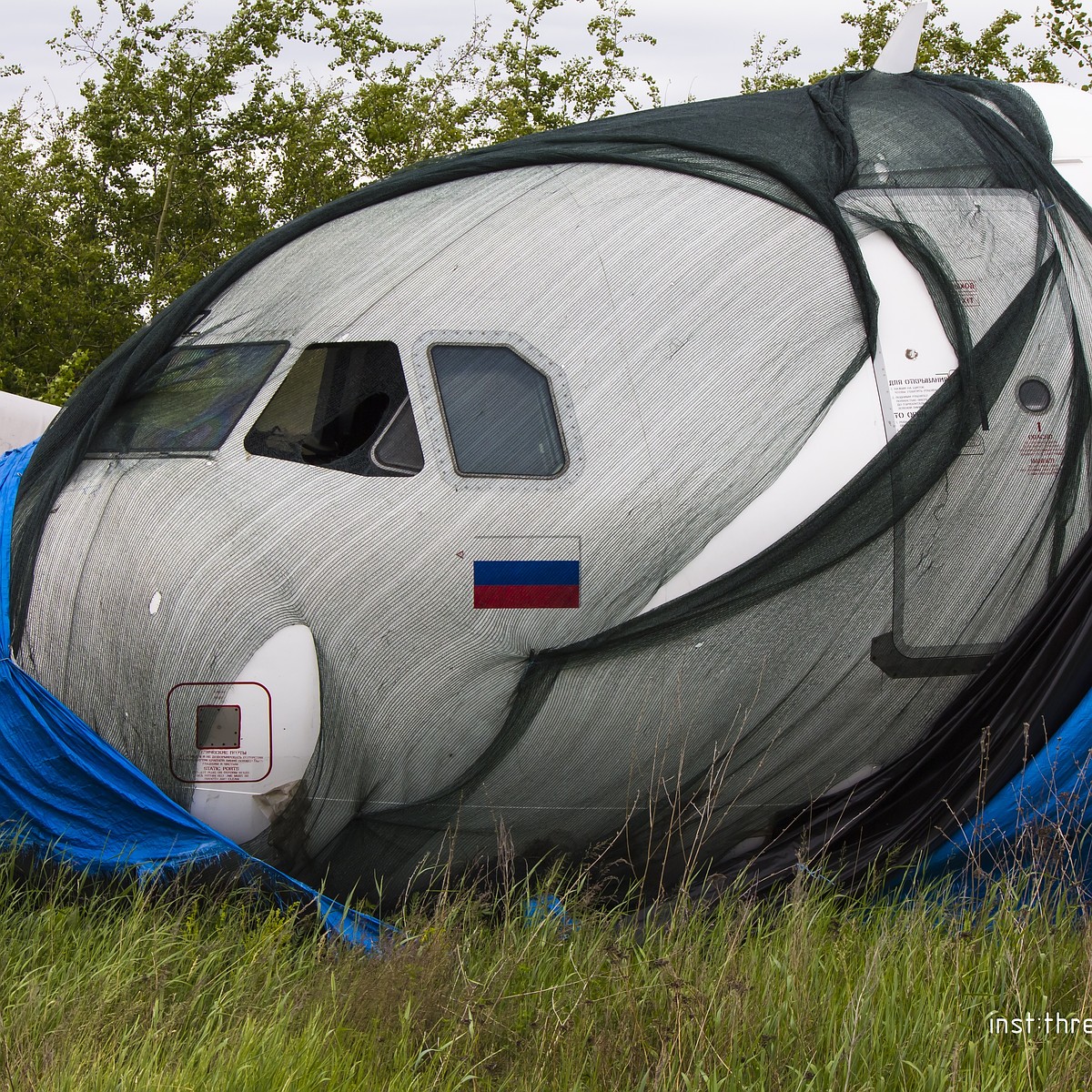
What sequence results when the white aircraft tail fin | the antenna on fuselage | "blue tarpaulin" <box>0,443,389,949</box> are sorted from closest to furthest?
"blue tarpaulin" <box>0,443,389,949</box> < the antenna on fuselage < the white aircraft tail fin

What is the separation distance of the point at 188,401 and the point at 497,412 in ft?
3.94

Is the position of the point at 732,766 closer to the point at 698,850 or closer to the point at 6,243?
the point at 698,850

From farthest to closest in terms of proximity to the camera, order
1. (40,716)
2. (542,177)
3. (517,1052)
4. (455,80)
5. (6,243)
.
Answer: (455,80), (6,243), (542,177), (40,716), (517,1052)

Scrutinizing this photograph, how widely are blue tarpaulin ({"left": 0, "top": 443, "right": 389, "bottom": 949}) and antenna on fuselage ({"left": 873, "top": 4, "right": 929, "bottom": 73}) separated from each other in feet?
14.1

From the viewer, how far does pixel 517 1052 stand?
143 inches

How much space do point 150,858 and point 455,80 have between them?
65.8 ft

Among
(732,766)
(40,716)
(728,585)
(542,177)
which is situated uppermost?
(542,177)

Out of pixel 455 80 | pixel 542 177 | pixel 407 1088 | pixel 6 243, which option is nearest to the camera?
pixel 407 1088

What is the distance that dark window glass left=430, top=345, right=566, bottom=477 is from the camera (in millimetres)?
4500

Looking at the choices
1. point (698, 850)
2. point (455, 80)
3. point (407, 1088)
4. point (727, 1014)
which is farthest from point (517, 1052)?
point (455, 80)

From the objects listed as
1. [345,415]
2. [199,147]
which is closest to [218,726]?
[345,415]

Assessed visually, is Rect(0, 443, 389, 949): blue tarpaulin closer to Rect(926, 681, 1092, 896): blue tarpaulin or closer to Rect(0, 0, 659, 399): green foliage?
Rect(926, 681, 1092, 896): blue tarpaulin

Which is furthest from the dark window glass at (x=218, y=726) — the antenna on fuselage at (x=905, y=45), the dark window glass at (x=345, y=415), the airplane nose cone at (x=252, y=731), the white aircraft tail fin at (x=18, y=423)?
the antenna on fuselage at (x=905, y=45)

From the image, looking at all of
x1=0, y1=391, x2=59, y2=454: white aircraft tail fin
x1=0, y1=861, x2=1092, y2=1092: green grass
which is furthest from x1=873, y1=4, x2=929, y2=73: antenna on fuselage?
x1=0, y1=391, x2=59, y2=454: white aircraft tail fin
